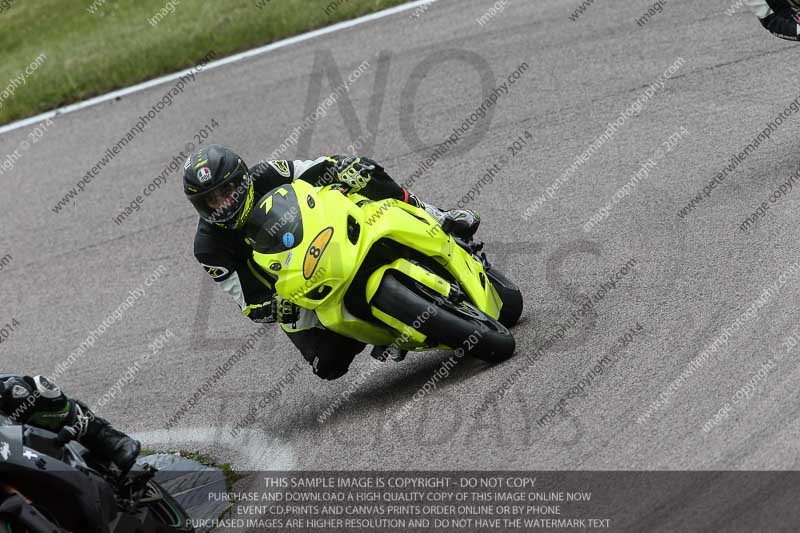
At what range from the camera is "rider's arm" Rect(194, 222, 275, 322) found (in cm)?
732

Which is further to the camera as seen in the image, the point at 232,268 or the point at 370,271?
the point at 232,268

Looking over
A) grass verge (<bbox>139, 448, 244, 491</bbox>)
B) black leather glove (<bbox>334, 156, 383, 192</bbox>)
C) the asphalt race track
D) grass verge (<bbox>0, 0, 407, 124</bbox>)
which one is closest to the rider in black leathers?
grass verge (<bbox>139, 448, 244, 491</bbox>)

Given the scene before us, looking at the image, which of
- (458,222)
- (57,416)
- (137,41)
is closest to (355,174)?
(458,222)

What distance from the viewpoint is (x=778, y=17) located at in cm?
822

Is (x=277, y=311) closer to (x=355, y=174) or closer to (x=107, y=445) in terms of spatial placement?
(x=355, y=174)

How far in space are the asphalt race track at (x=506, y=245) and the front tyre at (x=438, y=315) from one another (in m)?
0.28

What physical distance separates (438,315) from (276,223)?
3.60 ft

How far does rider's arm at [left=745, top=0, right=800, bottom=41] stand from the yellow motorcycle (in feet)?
10.8

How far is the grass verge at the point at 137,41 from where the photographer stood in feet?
50.1

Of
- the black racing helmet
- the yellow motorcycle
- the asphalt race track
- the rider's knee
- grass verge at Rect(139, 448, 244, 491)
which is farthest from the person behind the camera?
the rider's knee

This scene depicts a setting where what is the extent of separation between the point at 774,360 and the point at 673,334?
2.53 feet

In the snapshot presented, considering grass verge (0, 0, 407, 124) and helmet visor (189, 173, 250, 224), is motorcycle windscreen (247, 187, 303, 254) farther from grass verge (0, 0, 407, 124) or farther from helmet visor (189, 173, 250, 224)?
grass verge (0, 0, 407, 124)

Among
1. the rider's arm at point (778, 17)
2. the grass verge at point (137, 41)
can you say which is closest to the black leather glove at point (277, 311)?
the rider's arm at point (778, 17)

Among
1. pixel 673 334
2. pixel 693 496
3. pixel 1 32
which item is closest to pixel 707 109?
pixel 673 334
